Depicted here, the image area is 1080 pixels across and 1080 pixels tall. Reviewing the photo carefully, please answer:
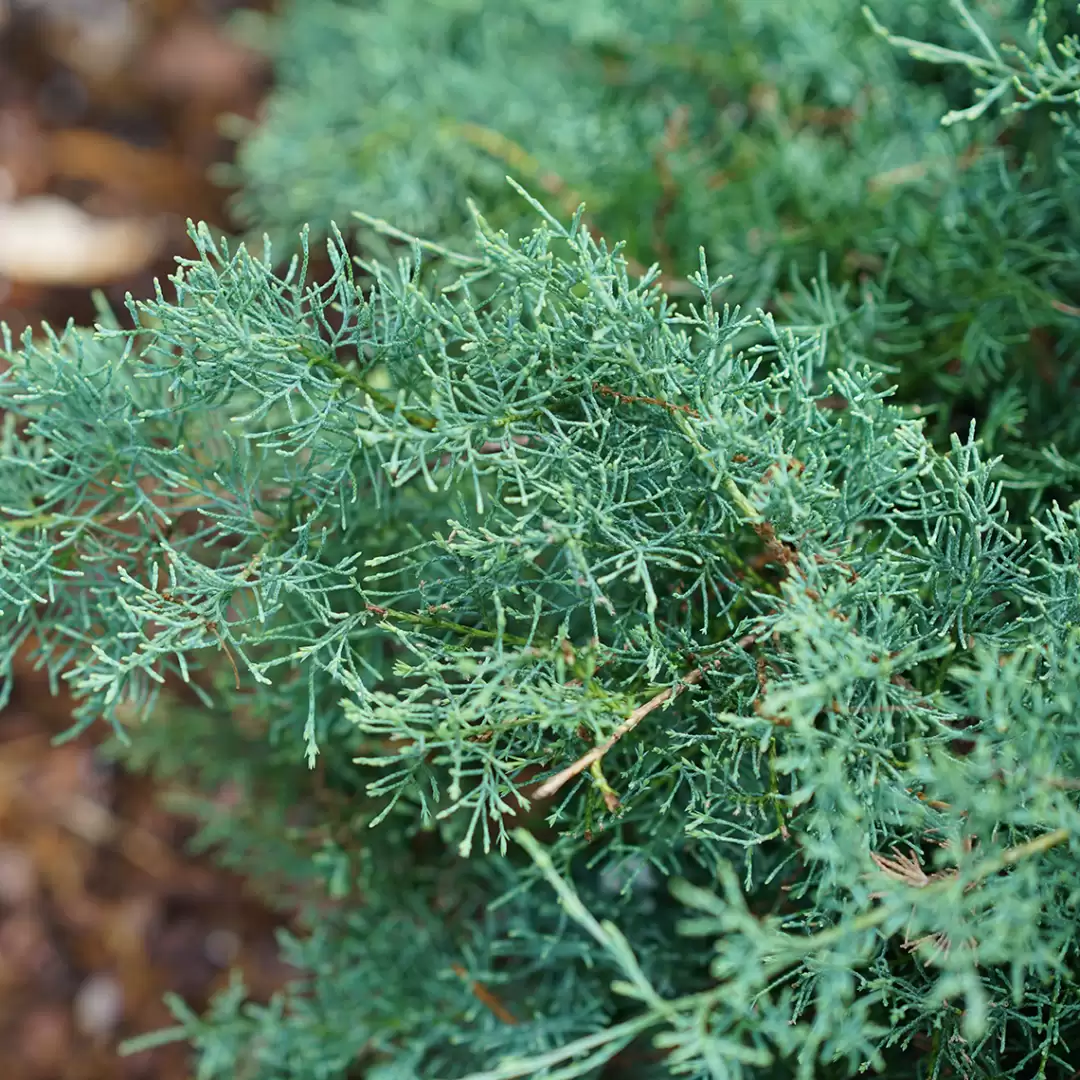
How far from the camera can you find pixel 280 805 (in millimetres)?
721

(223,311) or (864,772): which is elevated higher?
(223,311)

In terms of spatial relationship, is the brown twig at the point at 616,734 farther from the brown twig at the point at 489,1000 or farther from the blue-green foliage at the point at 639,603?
the brown twig at the point at 489,1000

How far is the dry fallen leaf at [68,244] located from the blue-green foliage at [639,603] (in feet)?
2.40

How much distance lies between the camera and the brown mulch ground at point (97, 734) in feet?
3.63

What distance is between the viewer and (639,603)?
0.49 m

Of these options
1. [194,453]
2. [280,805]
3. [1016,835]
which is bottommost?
[280,805]

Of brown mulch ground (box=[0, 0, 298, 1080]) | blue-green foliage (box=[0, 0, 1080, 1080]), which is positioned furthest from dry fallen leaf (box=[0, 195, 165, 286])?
blue-green foliage (box=[0, 0, 1080, 1080])

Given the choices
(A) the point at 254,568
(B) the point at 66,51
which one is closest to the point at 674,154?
(A) the point at 254,568

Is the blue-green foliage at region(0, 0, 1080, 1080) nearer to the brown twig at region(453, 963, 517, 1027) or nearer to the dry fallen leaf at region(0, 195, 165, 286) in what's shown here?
the brown twig at region(453, 963, 517, 1027)

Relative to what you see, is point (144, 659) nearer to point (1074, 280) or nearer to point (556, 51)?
point (1074, 280)

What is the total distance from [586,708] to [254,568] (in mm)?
168

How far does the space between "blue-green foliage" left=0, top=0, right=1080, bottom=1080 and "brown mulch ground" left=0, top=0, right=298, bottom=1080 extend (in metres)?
0.45

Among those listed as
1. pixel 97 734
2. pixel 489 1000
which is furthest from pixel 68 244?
pixel 489 1000

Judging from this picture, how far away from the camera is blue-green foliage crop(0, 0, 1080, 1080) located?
400 mm
